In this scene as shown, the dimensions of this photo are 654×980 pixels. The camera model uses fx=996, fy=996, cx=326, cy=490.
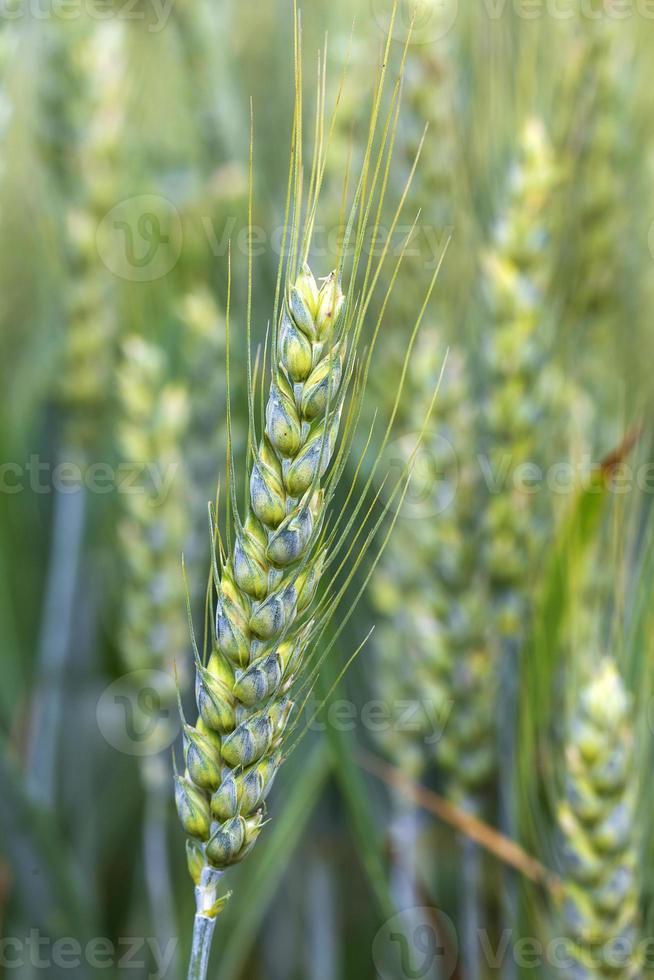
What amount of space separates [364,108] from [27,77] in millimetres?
1040

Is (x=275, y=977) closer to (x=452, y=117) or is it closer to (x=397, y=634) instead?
(x=397, y=634)

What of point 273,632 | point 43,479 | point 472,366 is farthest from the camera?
point 43,479

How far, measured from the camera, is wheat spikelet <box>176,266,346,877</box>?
1.57 ft

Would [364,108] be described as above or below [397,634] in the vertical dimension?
above

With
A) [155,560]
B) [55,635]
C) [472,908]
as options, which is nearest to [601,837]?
[472,908]

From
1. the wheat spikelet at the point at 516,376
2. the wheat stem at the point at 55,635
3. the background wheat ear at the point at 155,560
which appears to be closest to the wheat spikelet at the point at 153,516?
the background wheat ear at the point at 155,560

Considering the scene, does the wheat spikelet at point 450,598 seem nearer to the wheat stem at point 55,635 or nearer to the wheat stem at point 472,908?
the wheat stem at point 472,908

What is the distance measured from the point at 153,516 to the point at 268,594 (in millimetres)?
454

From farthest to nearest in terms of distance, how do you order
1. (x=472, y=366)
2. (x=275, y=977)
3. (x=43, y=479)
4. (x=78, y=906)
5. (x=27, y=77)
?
(x=27, y=77) < (x=43, y=479) < (x=275, y=977) < (x=472, y=366) < (x=78, y=906)

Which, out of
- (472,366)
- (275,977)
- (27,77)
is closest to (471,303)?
(472,366)

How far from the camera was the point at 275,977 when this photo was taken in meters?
1.08

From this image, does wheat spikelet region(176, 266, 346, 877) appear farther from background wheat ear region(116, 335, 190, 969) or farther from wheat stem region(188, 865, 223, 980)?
background wheat ear region(116, 335, 190, 969)

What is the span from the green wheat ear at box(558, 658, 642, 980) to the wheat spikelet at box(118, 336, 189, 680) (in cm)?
39

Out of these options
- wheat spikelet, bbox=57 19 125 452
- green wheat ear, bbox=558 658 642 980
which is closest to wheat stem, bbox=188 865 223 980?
green wheat ear, bbox=558 658 642 980
